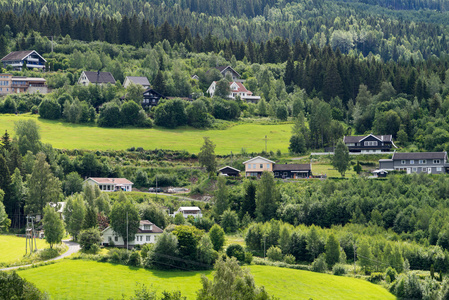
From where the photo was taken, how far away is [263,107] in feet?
439

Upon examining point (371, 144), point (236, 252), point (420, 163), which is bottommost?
point (236, 252)

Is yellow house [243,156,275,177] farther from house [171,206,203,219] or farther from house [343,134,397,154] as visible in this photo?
house [171,206,203,219]

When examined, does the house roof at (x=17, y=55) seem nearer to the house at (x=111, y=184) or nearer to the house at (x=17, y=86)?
the house at (x=17, y=86)

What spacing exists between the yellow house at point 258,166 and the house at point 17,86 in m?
48.6

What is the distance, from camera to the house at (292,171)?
101 m

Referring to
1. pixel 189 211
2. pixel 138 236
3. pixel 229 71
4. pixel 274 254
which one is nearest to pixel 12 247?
pixel 138 236

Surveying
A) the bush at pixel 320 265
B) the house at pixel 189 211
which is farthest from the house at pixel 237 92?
the bush at pixel 320 265

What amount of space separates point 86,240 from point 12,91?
66.9 meters

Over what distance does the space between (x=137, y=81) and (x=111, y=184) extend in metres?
42.8

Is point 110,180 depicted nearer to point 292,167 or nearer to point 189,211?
point 189,211

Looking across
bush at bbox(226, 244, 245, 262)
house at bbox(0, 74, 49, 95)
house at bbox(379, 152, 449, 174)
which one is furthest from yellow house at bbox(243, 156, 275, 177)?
house at bbox(0, 74, 49, 95)

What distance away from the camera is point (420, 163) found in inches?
4011

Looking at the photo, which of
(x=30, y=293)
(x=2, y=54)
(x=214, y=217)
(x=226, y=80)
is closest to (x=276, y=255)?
(x=214, y=217)

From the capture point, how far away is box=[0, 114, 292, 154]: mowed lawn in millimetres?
109188
